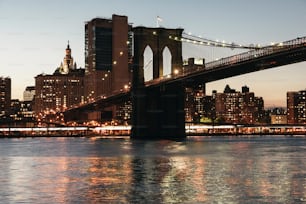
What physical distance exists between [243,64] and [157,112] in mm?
20826

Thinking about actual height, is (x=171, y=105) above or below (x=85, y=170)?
above

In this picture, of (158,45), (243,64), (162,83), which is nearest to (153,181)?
(243,64)

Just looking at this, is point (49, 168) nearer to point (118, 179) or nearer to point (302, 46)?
point (118, 179)

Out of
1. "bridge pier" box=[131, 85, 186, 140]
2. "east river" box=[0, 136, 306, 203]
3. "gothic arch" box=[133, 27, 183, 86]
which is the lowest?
"east river" box=[0, 136, 306, 203]

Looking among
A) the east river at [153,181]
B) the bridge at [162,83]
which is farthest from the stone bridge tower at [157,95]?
the east river at [153,181]

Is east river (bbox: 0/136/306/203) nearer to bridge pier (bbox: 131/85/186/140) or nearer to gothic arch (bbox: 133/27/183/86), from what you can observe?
bridge pier (bbox: 131/85/186/140)

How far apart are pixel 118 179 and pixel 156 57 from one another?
5295cm

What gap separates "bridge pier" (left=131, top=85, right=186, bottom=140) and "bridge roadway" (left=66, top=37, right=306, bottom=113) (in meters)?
1.80

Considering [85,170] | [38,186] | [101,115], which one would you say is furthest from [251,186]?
[101,115]

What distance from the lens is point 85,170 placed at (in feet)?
115

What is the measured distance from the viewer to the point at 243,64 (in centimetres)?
5859

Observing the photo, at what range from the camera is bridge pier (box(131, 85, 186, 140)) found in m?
76.0

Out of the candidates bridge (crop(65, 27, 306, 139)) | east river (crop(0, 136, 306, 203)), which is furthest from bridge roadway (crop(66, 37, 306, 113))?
east river (crop(0, 136, 306, 203))

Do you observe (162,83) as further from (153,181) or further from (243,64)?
(153,181)
